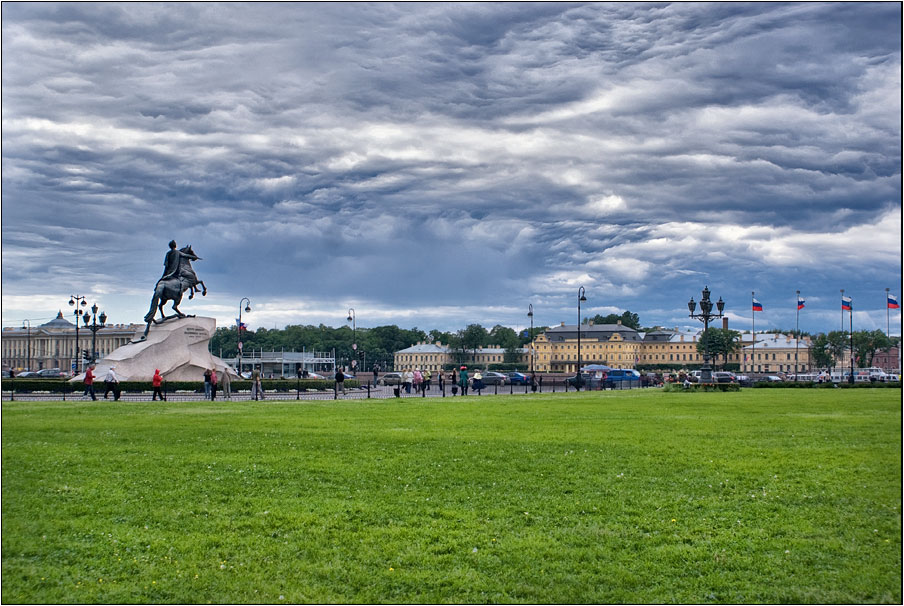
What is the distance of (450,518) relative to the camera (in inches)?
419

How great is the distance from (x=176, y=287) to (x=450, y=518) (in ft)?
126

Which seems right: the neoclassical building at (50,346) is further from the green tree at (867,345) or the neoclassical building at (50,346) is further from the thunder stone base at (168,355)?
the green tree at (867,345)

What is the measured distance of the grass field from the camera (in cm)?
839

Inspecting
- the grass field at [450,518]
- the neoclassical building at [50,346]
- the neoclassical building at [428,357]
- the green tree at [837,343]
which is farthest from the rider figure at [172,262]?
the neoclassical building at [428,357]

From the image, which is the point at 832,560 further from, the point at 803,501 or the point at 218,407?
the point at 218,407

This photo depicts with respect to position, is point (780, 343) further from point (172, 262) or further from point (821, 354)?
point (172, 262)

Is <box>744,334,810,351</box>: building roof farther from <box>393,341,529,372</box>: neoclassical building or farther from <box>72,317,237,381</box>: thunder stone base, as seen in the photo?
<box>72,317,237,381</box>: thunder stone base

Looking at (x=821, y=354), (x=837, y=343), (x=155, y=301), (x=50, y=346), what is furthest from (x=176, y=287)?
(x=837, y=343)

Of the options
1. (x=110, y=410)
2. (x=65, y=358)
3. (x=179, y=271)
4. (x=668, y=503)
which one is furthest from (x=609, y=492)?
(x=65, y=358)

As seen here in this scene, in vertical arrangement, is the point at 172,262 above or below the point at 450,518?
above

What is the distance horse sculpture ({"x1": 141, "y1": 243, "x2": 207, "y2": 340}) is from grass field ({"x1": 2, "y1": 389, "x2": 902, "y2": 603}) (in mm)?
28100

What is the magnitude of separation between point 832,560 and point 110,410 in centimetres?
2380

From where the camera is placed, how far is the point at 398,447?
16.7 m

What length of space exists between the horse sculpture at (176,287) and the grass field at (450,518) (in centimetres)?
2810
